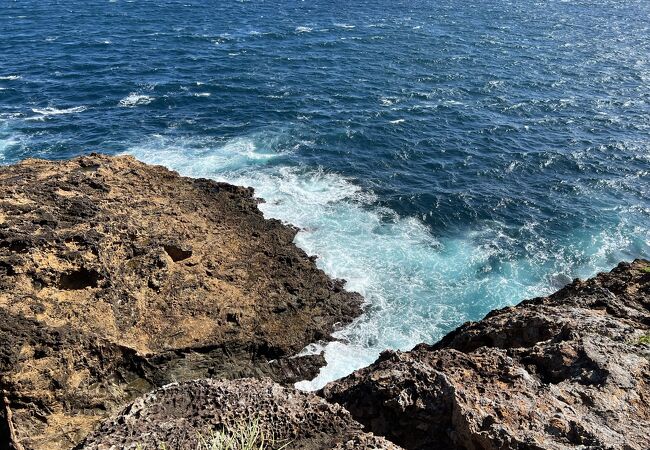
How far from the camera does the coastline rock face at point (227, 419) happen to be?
1237 centimetres

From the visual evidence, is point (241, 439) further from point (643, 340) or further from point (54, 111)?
point (54, 111)

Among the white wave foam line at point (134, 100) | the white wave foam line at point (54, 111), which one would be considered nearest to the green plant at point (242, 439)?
the white wave foam line at point (134, 100)

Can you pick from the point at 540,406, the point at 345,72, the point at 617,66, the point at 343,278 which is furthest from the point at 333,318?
the point at 617,66

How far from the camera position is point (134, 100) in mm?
59469

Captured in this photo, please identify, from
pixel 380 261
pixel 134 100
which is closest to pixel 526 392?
pixel 380 261

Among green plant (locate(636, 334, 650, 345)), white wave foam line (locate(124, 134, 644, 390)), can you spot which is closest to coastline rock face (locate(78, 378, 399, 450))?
green plant (locate(636, 334, 650, 345))

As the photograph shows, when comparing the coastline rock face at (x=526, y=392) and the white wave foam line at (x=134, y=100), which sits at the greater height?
the coastline rock face at (x=526, y=392)

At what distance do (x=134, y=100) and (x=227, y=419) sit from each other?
54.2m

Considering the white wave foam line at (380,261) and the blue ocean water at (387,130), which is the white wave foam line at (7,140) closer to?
the blue ocean water at (387,130)

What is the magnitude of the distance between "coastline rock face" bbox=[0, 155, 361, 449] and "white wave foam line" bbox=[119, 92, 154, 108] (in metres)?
26.4

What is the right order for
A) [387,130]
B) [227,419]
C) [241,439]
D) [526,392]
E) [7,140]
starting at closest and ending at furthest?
Answer: [241,439], [227,419], [526,392], [7,140], [387,130]

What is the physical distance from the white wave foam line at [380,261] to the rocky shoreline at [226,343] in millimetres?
2015

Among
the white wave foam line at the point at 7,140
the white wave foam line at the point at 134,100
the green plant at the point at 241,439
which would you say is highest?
the green plant at the point at 241,439

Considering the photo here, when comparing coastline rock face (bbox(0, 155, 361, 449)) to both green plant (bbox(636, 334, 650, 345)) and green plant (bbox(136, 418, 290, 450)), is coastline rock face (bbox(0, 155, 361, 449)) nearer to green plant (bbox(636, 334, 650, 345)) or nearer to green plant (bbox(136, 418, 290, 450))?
green plant (bbox(136, 418, 290, 450))
